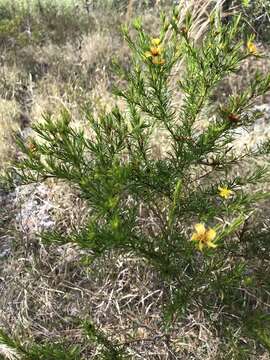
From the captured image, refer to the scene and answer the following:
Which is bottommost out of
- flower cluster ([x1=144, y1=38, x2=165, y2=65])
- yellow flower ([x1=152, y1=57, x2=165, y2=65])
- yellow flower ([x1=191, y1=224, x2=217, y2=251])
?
yellow flower ([x1=191, y1=224, x2=217, y2=251])

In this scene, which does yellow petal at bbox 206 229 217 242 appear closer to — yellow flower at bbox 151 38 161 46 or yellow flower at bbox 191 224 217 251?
yellow flower at bbox 191 224 217 251

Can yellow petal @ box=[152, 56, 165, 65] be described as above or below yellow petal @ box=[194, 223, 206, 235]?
above

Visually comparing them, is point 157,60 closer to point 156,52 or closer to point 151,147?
point 156,52

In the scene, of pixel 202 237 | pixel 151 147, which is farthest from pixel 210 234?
pixel 151 147

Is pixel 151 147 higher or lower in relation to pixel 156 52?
lower

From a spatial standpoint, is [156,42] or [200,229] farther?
[156,42]

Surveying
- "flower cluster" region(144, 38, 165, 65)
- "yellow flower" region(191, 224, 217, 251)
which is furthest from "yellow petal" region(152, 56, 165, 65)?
"yellow flower" region(191, 224, 217, 251)

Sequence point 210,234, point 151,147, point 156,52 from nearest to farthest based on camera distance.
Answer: point 210,234, point 156,52, point 151,147

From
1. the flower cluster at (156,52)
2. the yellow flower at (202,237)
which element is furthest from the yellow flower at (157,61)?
the yellow flower at (202,237)

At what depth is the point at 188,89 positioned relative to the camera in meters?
1.61

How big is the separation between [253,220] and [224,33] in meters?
1.14

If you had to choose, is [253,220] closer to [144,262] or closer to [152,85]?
[144,262]

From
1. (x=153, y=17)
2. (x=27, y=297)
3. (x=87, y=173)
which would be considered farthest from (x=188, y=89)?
(x=153, y=17)

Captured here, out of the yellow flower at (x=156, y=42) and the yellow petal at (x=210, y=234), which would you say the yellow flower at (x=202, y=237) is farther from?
the yellow flower at (x=156, y=42)
